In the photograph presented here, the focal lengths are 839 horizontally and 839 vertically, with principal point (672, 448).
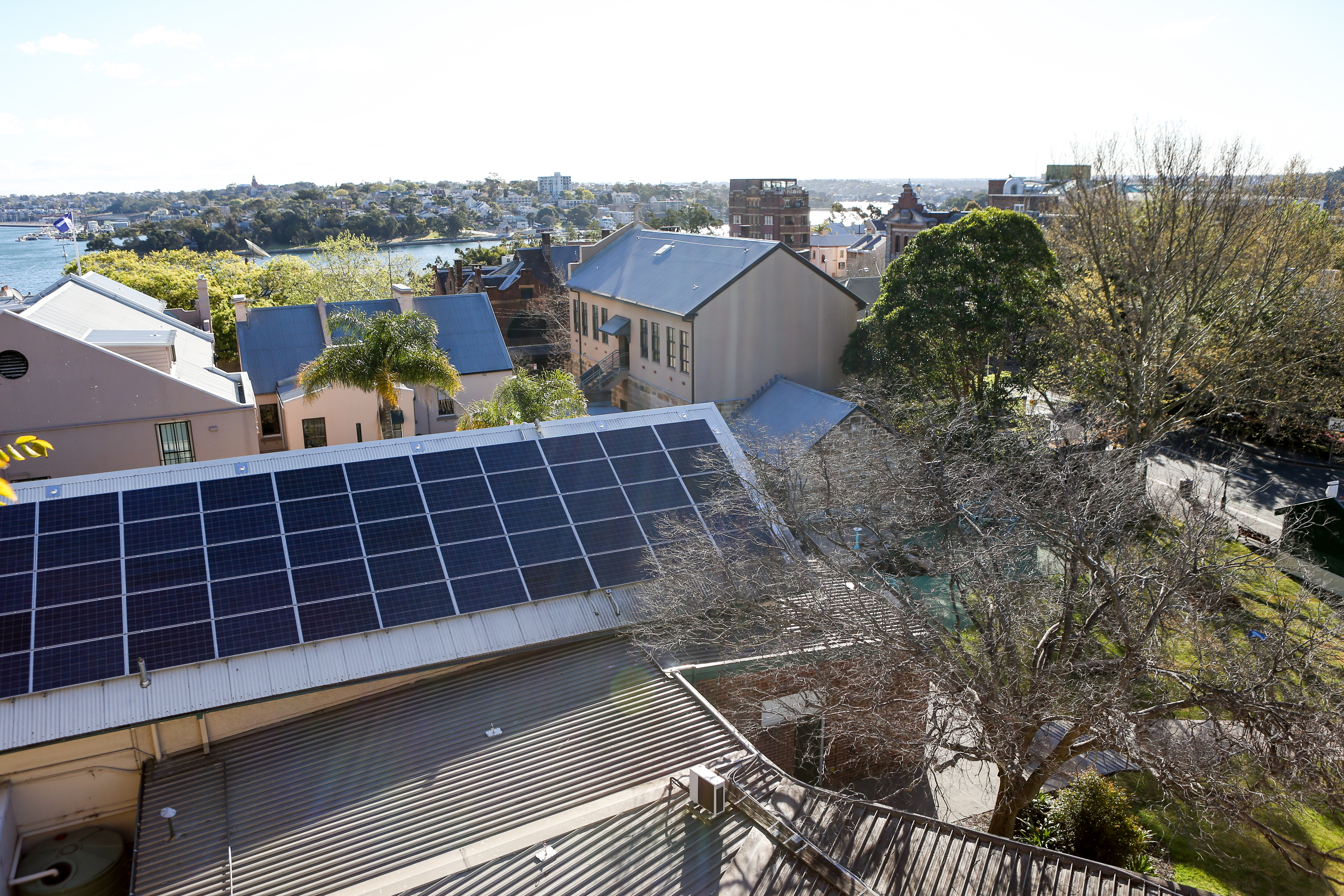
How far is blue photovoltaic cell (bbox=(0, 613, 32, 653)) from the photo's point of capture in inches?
535

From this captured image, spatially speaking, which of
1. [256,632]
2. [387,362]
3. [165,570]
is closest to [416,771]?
[256,632]

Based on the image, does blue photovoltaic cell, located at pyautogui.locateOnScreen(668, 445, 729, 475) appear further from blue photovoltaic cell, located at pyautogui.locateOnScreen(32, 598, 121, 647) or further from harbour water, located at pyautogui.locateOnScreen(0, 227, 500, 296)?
harbour water, located at pyautogui.locateOnScreen(0, 227, 500, 296)

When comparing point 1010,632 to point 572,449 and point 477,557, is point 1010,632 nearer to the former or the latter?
point 477,557

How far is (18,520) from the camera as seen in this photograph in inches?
609

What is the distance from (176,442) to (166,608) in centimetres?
1438

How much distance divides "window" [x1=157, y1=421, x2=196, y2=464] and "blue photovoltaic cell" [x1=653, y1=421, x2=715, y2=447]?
16.1 m

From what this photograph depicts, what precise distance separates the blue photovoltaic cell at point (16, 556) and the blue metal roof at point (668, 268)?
26.9m

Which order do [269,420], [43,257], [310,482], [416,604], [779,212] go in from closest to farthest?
1. [416,604]
2. [310,482]
3. [269,420]
4. [779,212]
5. [43,257]

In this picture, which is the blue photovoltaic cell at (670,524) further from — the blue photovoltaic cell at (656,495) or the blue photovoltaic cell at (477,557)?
the blue photovoltaic cell at (477,557)

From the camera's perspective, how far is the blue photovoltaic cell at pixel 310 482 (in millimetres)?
17297

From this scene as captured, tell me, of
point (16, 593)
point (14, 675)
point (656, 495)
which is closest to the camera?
point (14, 675)

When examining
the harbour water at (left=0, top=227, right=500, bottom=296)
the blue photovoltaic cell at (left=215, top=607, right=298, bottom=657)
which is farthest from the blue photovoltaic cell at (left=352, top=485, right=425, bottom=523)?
the harbour water at (left=0, top=227, right=500, bottom=296)

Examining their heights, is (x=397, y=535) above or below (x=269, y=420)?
above

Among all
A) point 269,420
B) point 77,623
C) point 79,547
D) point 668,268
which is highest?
point 668,268
